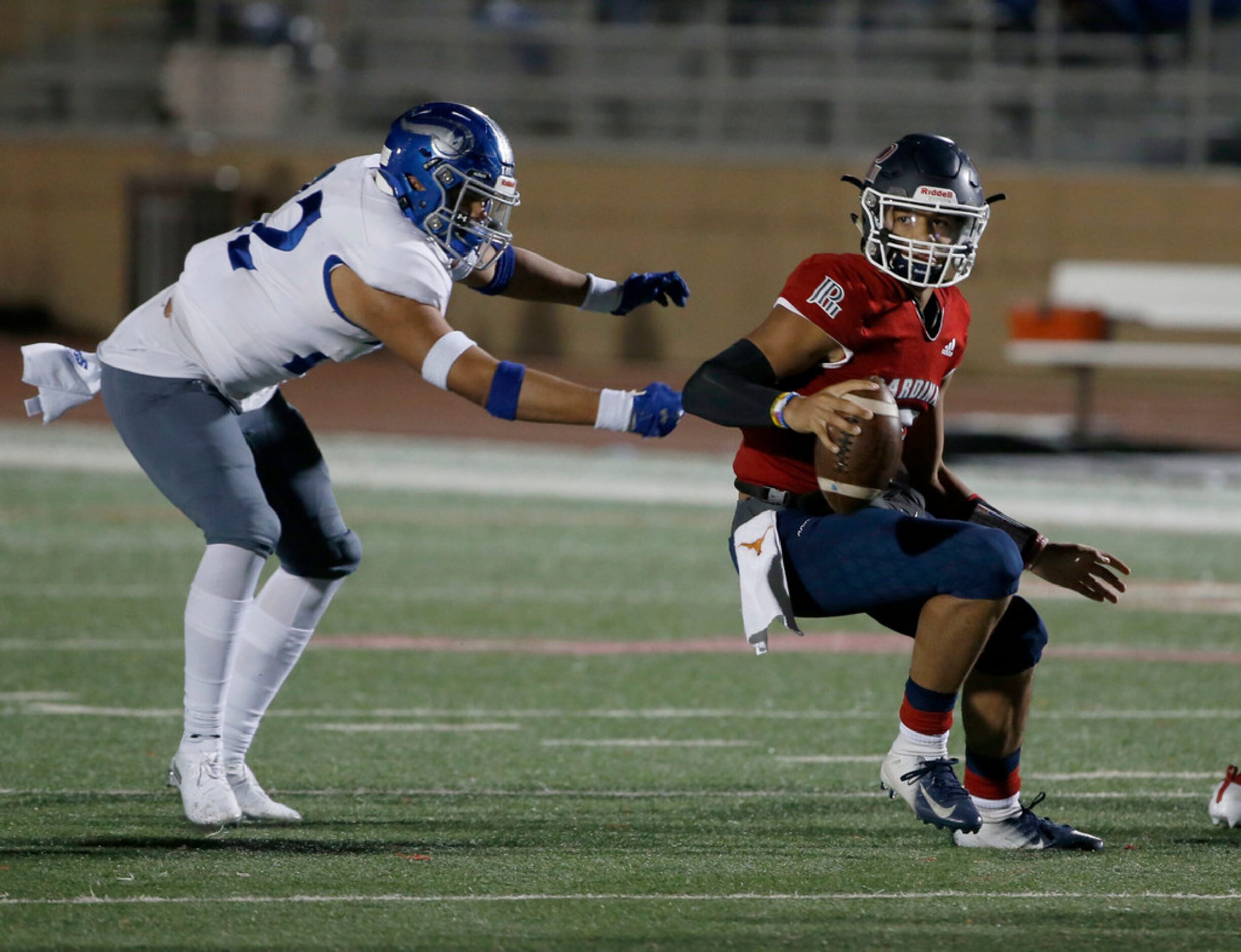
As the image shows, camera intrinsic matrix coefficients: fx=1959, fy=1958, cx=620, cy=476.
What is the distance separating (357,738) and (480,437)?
11.5 meters

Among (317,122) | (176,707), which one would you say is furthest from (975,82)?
(176,707)

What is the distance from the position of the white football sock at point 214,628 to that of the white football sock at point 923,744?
5.34 ft

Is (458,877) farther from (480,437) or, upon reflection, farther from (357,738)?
(480,437)

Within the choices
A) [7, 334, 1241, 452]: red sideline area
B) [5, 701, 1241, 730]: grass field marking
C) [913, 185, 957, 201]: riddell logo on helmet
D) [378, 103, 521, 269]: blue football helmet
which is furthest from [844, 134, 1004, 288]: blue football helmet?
[7, 334, 1241, 452]: red sideline area

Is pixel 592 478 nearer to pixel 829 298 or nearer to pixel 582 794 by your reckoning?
pixel 582 794

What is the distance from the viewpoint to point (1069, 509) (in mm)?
12750

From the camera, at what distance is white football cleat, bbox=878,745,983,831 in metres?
4.50

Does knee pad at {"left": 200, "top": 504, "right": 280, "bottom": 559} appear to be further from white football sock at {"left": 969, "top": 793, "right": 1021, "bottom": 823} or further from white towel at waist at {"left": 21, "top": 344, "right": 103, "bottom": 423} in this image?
white football sock at {"left": 969, "top": 793, "right": 1021, "bottom": 823}

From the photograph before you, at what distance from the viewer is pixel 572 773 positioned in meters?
5.73

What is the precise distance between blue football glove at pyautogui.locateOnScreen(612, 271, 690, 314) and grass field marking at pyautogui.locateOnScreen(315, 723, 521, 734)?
1.70 metres

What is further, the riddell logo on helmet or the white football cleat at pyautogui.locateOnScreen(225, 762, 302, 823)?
the white football cleat at pyautogui.locateOnScreen(225, 762, 302, 823)

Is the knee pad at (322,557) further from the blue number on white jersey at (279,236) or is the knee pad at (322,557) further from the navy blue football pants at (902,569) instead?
the navy blue football pants at (902,569)

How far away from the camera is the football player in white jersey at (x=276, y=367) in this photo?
15.2ft

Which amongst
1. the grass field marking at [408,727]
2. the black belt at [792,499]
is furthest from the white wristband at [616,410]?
the grass field marking at [408,727]
